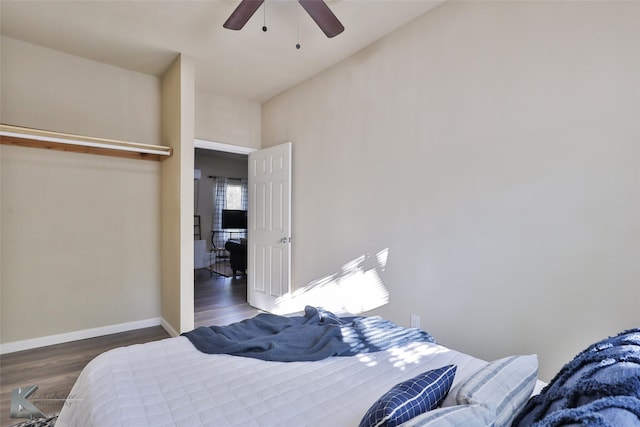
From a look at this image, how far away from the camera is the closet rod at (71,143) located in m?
2.61

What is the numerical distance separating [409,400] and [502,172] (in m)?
1.69

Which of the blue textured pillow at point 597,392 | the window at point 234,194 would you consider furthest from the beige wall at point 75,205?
the window at point 234,194

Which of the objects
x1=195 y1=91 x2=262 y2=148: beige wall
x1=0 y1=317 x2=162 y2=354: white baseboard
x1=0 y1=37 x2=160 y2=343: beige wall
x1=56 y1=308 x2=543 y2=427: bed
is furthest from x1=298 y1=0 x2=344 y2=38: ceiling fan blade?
x1=0 y1=317 x2=162 y2=354: white baseboard

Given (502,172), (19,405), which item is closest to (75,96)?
(19,405)

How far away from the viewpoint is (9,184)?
2936 millimetres

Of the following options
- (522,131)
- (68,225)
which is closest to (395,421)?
(522,131)

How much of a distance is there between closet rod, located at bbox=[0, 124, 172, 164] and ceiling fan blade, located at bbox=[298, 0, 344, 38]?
198 centimetres

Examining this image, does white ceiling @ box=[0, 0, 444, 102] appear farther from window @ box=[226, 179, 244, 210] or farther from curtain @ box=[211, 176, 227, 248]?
window @ box=[226, 179, 244, 210]

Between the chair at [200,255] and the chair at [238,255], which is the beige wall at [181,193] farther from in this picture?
the chair at [200,255]

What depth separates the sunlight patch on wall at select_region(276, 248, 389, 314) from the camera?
9.53ft

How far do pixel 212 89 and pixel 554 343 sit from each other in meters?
4.19

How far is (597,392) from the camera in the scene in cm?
77

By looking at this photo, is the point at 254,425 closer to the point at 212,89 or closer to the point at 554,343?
the point at 554,343

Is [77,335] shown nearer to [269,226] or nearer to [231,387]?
[269,226]
